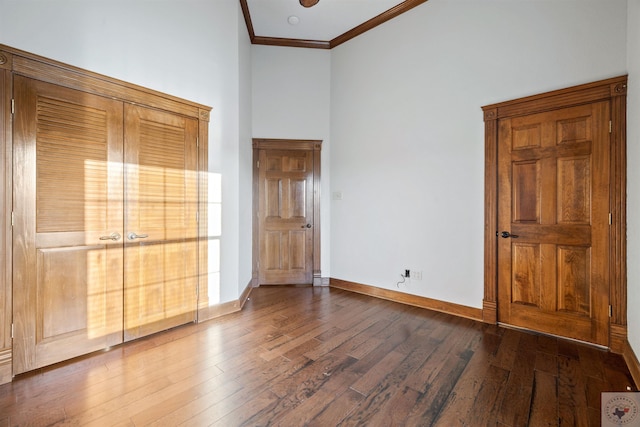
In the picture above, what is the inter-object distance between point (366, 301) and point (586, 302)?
211cm

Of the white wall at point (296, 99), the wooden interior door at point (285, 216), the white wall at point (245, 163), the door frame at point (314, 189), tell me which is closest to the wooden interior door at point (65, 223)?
the white wall at point (245, 163)

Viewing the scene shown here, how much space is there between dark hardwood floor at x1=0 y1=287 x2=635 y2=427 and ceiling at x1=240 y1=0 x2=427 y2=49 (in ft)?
12.6

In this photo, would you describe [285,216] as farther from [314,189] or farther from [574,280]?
[574,280]

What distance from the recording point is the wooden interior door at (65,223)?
1.90 meters

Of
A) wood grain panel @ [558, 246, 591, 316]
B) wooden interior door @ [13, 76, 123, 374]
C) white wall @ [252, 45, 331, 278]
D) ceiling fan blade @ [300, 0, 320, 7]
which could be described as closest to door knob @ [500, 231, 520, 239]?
wood grain panel @ [558, 246, 591, 316]

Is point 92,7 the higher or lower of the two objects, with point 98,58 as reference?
higher

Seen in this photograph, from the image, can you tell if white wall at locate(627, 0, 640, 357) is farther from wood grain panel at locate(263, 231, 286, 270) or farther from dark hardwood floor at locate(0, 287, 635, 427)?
wood grain panel at locate(263, 231, 286, 270)

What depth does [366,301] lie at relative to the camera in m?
3.51

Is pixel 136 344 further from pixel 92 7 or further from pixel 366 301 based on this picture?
pixel 92 7

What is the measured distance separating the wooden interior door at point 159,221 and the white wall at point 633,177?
370 cm

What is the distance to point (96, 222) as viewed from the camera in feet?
7.27

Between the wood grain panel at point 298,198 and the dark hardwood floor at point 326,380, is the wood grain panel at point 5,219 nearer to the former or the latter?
the dark hardwood floor at point 326,380

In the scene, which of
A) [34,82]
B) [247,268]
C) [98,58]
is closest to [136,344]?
[247,268]

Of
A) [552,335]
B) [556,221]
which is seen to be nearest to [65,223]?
[556,221]
